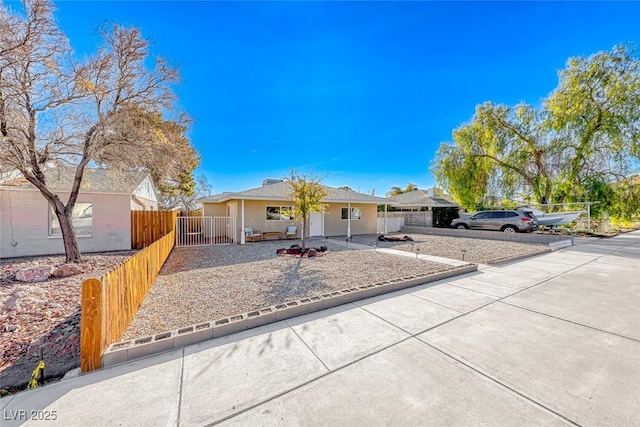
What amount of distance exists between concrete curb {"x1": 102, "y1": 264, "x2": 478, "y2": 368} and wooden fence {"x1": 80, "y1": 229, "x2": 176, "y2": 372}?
0.48 ft

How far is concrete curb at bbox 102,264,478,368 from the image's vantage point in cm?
288

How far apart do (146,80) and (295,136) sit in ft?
37.5

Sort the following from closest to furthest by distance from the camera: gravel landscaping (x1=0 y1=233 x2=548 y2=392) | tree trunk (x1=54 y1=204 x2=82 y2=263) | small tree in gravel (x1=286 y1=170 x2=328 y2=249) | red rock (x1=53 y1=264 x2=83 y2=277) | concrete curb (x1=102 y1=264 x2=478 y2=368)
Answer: concrete curb (x1=102 y1=264 x2=478 y2=368)
gravel landscaping (x1=0 y1=233 x2=548 y2=392)
red rock (x1=53 y1=264 x2=83 y2=277)
tree trunk (x1=54 y1=204 x2=82 y2=263)
small tree in gravel (x1=286 y1=170 x2=328 y2=249)

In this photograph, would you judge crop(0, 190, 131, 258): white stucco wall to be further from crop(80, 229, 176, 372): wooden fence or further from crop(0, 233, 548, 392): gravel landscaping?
crop(80, 229, 176, 372): wooden fence

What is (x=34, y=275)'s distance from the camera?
6324 mm

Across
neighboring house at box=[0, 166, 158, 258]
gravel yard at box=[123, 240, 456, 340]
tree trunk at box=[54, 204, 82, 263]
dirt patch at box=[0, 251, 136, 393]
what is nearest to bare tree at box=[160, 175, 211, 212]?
neighboring house at box=[0, 166, 158, 258]

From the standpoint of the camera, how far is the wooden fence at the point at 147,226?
1129 cm

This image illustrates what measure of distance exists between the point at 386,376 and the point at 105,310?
10.8ft

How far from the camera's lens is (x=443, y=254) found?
955 centimetres

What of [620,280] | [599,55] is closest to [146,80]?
[620,280]

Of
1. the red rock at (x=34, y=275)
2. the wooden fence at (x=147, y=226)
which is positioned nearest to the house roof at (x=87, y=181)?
the wooden fence at (x=147, y=226)

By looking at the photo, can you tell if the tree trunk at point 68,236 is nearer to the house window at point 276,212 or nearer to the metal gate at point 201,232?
the metal gate at point 201,232

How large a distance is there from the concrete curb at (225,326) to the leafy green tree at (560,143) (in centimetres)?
1961

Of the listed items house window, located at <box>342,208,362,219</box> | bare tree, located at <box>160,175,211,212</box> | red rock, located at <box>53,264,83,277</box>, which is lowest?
red rock, located at <box>53,264,83,277</box>
